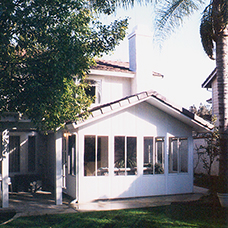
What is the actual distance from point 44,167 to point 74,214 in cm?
713

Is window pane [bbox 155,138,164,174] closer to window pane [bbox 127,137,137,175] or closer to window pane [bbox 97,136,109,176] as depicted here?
window pane [bbox 127,137,137,175]

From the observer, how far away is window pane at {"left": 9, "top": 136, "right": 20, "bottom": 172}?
15.9 metres

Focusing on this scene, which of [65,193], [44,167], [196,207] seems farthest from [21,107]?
[44,167]

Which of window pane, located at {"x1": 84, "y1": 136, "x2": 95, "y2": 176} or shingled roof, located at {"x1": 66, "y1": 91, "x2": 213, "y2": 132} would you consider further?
window pane, located at {"x1": 84, "y1": 136, "x2": 95, "y2": 176}

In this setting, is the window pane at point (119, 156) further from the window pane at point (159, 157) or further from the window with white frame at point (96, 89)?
the window with white frame at point (96, 89)

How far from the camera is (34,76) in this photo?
884 centimetres

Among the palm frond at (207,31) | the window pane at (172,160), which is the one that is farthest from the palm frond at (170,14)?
the window pane at (172,160)

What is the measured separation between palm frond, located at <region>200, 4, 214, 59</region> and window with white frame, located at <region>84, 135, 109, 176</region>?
6006 mm

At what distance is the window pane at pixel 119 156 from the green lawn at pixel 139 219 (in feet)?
8.37

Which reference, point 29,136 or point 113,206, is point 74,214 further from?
point 29,136

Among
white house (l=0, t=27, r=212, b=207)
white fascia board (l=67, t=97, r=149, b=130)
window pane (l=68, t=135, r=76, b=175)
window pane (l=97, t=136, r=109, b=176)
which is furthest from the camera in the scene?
window pane (l=68, t=135, r=76, b=175)

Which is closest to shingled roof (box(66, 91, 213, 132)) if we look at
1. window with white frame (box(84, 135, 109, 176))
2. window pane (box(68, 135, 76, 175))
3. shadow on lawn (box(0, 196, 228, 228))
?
window with white frame (box(84, 135, 109, 176))

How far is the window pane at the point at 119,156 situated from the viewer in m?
12.9

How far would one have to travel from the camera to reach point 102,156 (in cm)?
1288
